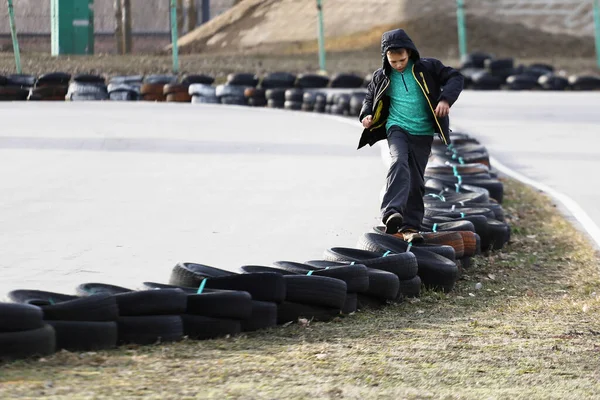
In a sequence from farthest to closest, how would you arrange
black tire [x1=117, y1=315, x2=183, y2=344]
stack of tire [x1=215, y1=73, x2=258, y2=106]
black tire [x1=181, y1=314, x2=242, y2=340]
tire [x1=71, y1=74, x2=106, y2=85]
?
tire [x1=71, y1=74, x2=106, y2=85] → stack of tire [x1=215, y1=73, x2=258, y2=106] → black tire [x1=181, y1=314, x2=242, y2=340] → black tire [x1=117, y1=315, x2=183, y2=344]

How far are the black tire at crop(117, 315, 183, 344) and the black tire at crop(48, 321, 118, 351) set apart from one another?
0.34ft

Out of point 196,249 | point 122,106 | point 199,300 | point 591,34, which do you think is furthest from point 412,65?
point 591,34

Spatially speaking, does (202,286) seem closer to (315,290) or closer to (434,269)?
(315,290)

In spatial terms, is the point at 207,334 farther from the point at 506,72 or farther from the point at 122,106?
the point at 506,72

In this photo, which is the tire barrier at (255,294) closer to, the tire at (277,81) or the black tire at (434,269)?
the black tire at (434,269)

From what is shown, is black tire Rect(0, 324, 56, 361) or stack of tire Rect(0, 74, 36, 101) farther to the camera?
stack of tire Rect(0, 74, 36, 101)

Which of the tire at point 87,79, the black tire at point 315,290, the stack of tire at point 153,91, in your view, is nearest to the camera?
the black tire at point 315,290

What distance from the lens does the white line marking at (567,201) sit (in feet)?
27.9

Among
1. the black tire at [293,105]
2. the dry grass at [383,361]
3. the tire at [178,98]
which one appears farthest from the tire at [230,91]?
the dry grass at [383,361]

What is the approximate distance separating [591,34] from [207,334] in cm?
2658

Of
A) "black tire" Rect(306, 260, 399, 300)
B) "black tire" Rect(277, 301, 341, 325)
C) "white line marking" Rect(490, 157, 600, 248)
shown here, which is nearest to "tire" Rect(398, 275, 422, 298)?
"black tire" Rect(306, 260, 399, 300)

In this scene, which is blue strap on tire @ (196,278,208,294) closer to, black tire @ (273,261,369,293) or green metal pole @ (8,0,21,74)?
black tire @ (273,261,369,293)

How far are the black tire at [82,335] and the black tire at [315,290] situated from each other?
103 centimetres

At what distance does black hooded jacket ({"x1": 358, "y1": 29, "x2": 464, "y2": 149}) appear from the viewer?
23.2ft
